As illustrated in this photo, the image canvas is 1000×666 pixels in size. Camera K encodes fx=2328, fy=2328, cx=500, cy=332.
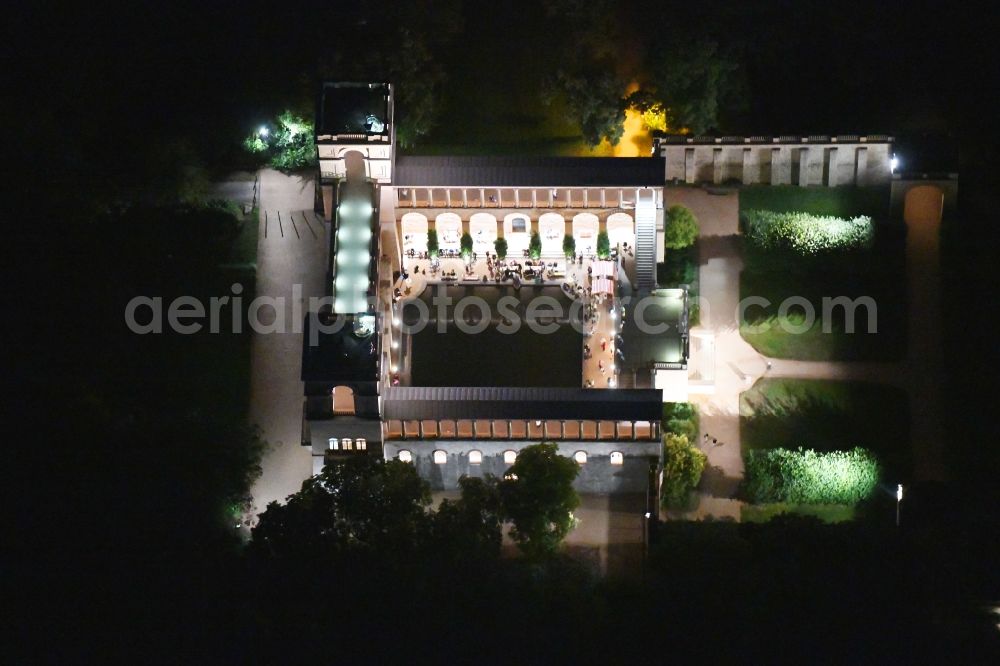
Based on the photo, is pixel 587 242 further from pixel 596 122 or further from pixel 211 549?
pixel 211 549

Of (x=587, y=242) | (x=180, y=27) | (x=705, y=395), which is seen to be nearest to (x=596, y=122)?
(x=587, y=242)

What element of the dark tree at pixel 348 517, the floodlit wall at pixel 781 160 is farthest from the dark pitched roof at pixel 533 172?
the dark tree at pixel 348 517

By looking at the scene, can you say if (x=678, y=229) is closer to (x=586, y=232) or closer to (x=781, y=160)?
(x=586, y=232)

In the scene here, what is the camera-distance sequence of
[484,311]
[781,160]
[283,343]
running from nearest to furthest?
[484,311] → [283,343] → [781,160]

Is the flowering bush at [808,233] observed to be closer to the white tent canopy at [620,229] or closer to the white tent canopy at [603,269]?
the white tent canopy at [620,229]

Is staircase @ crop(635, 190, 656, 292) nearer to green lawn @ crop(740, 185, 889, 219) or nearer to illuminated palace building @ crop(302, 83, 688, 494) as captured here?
illuminated palace building @ crop(302, 83, 688, 494)

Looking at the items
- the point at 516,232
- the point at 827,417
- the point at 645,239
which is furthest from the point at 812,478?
the point at 516,232

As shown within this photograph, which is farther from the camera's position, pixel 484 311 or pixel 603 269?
pixel 603 269
